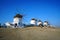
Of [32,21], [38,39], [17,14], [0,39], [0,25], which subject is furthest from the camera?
[32,21]

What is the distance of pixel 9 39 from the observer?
11.5 meters

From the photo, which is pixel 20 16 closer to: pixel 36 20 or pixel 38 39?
pixel 36 20

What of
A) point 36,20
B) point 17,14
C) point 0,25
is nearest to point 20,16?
point 17,14

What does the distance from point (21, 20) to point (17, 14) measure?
2.51 meters

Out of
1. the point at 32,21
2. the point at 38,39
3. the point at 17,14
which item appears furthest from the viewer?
the point at 32,21

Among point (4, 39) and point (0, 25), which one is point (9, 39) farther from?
point (0, 25)

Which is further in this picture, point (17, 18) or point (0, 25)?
point (17, 18)

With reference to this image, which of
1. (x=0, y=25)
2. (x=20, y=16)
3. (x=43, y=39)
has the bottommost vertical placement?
→ (x=43, y=39)

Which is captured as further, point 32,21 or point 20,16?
point 32,21

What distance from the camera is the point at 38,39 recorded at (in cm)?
1212

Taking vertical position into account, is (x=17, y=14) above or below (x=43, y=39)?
above

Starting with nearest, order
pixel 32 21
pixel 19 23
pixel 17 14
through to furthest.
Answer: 1. pixel 19 23
2. pixel 17 14
3. pixel 32 21

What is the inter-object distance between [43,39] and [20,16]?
3275 cm

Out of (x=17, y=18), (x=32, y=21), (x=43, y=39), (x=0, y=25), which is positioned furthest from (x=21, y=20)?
(x=43, y=39)
